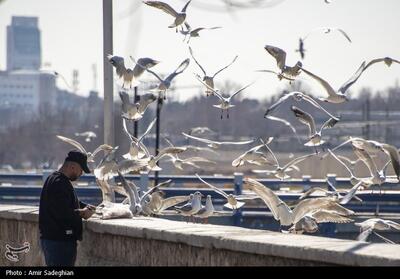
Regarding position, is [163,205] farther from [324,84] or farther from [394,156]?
[394,156]

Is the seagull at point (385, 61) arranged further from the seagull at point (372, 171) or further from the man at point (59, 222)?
the man at point (59, 222)

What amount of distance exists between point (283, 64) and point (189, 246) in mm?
4657

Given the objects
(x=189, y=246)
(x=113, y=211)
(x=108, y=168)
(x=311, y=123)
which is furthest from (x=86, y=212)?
(x=311, y=123)

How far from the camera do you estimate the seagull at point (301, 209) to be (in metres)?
12.5

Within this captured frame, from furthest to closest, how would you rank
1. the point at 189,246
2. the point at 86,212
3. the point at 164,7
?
the point at 164,7 < the point at 86,212 < the point at 189,246

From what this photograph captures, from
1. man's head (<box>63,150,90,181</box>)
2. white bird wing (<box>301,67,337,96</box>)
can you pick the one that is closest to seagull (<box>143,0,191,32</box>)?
white bird wing (<box>301,67,337,96</box>)

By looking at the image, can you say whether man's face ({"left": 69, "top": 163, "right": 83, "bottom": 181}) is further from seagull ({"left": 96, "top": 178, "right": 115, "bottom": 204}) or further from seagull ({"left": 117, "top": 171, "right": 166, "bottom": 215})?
seagull ({"left": 96, "top": 178, "right": 115, "bottom": 204})

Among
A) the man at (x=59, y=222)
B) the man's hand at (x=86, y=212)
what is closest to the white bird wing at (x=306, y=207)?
the man's hand at (x=86, y=212)

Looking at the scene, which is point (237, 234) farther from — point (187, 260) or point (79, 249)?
point (79, 249)

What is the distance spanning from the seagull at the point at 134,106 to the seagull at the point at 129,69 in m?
0.18

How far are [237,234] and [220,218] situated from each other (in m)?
13.5

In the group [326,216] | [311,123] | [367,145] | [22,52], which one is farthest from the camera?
[22,52]

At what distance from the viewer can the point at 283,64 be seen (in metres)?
14.4

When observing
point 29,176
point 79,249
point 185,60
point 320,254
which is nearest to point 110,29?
point 185,60
